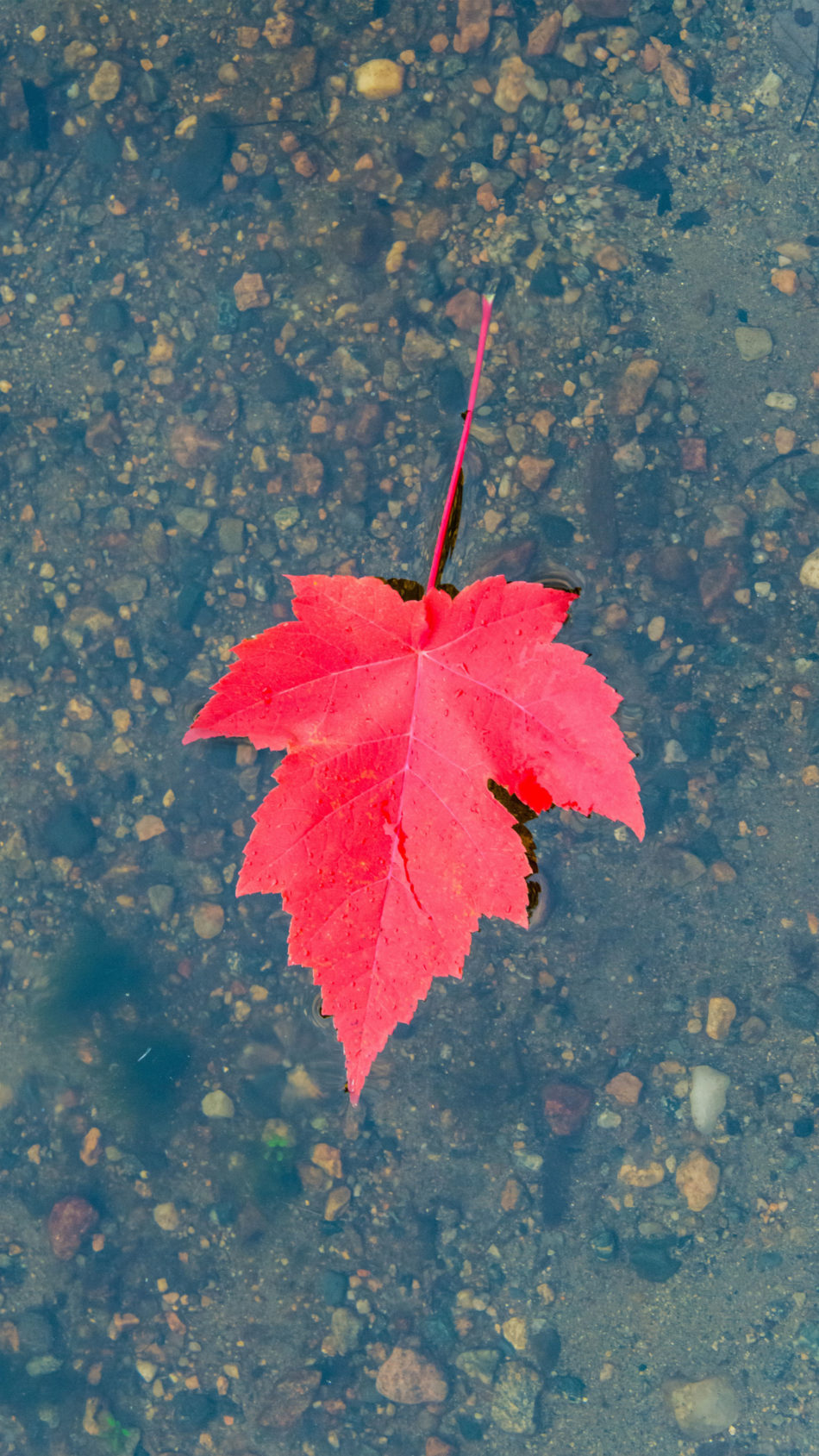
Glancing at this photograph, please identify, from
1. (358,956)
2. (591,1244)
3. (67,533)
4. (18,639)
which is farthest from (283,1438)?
(67,533)

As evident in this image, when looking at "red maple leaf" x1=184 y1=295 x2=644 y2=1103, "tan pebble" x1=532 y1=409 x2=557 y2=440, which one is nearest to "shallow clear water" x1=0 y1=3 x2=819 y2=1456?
"tan pebble" x1=532 y1=409 x2=557 y2=440

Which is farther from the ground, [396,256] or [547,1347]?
[396,256]

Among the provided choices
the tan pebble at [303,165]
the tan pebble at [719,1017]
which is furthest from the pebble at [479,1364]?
the tan pebble at [303,165]

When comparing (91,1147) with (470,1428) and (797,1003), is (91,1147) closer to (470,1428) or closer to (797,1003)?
(470,1428)

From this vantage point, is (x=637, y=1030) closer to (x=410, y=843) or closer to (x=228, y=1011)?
(x=228, y=1011)

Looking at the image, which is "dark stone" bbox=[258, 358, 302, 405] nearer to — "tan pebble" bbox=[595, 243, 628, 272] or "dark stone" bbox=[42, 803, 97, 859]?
"tan pebble" bbox=[595, 243, 628, 272]

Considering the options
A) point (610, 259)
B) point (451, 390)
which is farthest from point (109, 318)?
Answer: point (610, 259)

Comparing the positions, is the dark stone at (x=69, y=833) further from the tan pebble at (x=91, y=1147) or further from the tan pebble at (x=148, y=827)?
the tan pebble at (x=91, y=1147)
